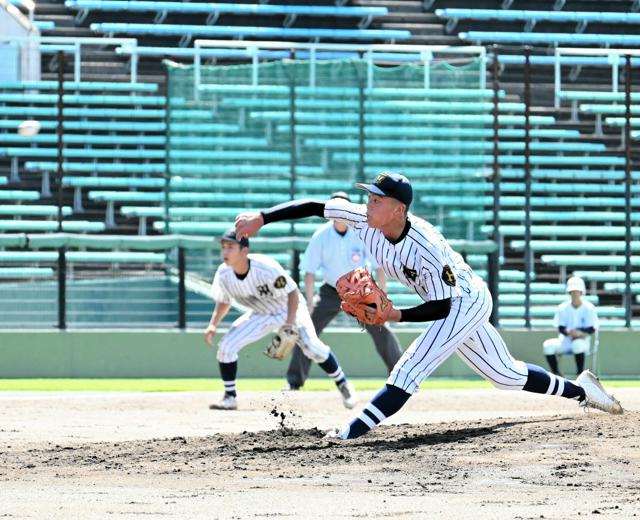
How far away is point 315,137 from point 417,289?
1038 centimetres

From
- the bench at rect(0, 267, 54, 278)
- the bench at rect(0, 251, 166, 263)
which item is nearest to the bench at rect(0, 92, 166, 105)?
the bench at rect(0, 251, 166, 263)

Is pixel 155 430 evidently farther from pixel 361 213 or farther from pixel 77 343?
pixel 77 343

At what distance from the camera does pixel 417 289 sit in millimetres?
8281

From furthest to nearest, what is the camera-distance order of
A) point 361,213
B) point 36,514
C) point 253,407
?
point 253,407 → point 361,213 → point 36,514

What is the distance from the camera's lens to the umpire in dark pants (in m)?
14.2

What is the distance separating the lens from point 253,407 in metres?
12.7

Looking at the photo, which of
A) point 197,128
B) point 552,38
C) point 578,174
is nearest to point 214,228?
point 197,128

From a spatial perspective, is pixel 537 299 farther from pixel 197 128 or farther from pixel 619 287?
pixel 197 128

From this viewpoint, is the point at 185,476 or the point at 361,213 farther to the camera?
the point at 361,213

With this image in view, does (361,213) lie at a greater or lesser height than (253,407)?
greater

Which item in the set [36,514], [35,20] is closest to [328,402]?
[36,514]

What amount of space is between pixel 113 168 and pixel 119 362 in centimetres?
471

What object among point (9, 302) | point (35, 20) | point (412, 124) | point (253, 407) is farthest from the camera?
point (35, 20)

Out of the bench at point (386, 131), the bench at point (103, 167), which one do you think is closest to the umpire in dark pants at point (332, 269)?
the bench at point (386, 131)
